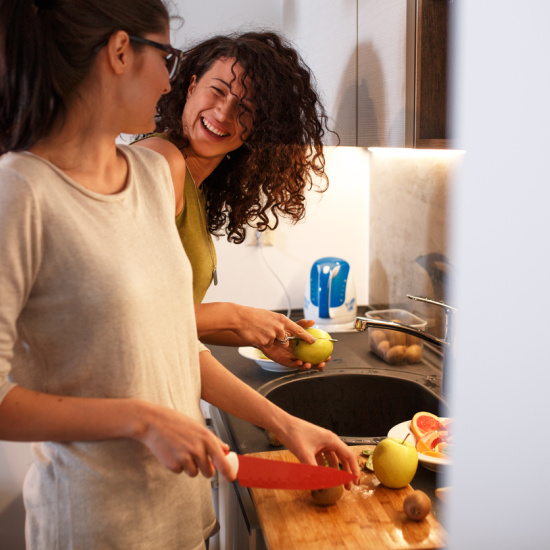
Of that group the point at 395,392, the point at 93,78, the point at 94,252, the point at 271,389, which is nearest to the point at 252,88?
the point at 93,78

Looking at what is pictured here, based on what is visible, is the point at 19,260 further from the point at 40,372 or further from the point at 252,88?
the point at 252,88

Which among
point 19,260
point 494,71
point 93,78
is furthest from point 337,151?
point 494,71

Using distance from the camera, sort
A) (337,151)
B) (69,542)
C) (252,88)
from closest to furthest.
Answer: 1. (69,542)
2. (252,88)
3. (337,151)

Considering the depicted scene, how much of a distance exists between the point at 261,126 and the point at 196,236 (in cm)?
27

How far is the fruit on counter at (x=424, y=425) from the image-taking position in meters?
1.10

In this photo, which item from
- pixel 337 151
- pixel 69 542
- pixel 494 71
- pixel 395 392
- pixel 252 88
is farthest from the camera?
pixel 337 151

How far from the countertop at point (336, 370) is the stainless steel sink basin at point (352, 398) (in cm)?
2

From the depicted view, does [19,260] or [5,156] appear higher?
[5,156]

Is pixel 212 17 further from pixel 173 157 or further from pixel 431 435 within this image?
pixel 431 435

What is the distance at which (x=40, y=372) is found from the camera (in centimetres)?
69

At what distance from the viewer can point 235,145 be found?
121 centimetres

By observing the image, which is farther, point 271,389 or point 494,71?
point 271,389

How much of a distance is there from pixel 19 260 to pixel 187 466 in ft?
0.94

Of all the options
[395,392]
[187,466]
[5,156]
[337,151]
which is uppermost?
[337,151]
